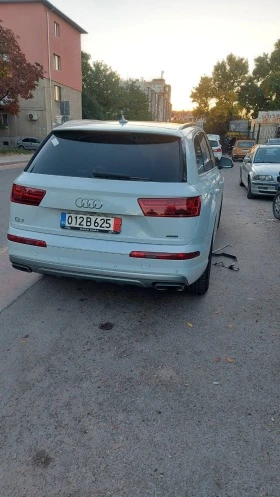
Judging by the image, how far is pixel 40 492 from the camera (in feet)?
6.35

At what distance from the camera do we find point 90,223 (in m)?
3.36

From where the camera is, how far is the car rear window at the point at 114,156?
334cm

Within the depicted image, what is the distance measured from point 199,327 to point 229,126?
5421cm

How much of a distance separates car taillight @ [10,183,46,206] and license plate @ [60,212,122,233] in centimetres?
26

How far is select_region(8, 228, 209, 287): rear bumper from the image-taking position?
3309 mm

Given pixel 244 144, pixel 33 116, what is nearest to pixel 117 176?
pixel 244 144

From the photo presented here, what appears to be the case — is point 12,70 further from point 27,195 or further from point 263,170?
point 27,195

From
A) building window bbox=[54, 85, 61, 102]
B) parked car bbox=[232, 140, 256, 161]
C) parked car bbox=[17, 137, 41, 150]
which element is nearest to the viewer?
parked car bbox=[232, 140, 256, 161]

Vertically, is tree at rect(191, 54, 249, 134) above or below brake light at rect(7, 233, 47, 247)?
above

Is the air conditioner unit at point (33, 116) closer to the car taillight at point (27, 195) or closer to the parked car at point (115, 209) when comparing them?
the parked car at point (115, 209)

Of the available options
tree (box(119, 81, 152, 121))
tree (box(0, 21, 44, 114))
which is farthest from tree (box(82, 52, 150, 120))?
tree (box(0, 21, 44, 114))

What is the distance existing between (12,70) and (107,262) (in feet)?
94.3

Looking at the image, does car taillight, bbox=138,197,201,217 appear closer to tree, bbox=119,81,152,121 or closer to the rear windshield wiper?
the rear windshield wiper

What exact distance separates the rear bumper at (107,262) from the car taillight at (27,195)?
0.28m
